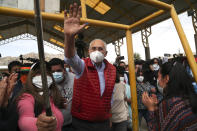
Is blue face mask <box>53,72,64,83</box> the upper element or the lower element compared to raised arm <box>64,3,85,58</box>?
lower

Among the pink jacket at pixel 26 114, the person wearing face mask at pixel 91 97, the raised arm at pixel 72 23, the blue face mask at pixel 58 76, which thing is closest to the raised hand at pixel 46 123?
the pink jacket at pixel 26 114

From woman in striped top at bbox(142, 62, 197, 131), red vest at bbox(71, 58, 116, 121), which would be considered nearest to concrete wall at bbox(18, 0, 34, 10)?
red vest at bbox(71, 58, 116, 121)

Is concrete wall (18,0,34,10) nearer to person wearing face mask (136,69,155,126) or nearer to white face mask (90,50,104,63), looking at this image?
white face mask (90,50,104,63)

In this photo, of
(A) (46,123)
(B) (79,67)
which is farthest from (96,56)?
(A) (46,123)

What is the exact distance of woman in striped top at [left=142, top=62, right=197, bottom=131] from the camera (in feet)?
4.25

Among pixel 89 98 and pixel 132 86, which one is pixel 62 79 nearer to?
pixel 89 98

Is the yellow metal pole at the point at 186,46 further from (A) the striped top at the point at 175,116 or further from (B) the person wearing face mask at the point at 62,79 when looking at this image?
(B) the person wearing face mask at the point at 62,79

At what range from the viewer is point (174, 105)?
1353 mm

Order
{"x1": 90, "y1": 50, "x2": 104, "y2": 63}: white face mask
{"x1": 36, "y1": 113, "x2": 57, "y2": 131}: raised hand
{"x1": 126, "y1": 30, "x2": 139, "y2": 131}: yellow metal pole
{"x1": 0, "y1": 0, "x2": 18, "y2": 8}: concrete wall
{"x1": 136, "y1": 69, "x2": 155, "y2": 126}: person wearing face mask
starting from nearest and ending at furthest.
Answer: {"x1": 36, "y1": 113, "x2": 57, "y2": 131}: raised hand
{"x1": 0, "y1": 0, "x2": 18, "y2": 8}: concrete wall
{"x1": 90, "y1": 50, "x2": 104, "y2": 63}: white face mask
{"x1": 126, "y1": 30, "x2": 139, "y2": 131}: yellow metal pole
{"x1": 136, "y1": 69, "x2": 155, "y2": 126}: person wearing face mask

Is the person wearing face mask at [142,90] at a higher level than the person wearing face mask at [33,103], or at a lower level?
lower

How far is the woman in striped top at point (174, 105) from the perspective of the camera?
4.25ft

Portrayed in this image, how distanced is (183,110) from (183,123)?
0.33 feet

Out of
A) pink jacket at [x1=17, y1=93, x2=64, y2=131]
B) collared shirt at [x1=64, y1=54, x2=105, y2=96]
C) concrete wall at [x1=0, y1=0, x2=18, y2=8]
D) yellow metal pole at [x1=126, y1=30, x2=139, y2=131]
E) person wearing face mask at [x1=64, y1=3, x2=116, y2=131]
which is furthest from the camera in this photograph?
yellow metal pole at [x1=126, y1=30, x2=139, y2=131]

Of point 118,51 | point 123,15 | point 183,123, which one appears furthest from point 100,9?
point 183,123
